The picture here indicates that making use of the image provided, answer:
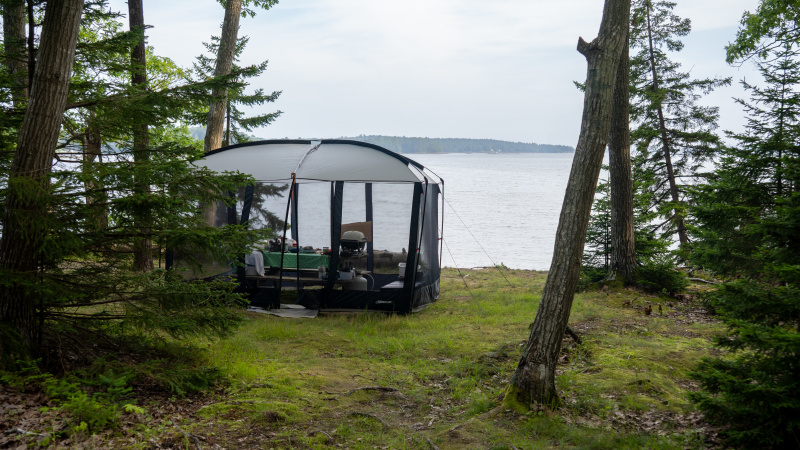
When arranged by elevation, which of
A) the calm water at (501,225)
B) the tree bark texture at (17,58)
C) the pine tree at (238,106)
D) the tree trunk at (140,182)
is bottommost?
the calm water at (501,225)

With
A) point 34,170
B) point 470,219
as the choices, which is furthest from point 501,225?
point 34,170

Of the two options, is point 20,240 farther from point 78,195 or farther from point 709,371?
point 709,371

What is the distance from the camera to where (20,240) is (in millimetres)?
3900

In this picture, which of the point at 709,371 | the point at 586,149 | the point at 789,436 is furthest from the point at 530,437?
the point at 586,149

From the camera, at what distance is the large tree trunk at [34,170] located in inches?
148

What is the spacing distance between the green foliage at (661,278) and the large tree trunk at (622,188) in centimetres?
17

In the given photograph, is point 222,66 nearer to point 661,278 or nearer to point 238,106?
point 238,106

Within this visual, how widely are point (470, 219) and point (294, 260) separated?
67.2 feet

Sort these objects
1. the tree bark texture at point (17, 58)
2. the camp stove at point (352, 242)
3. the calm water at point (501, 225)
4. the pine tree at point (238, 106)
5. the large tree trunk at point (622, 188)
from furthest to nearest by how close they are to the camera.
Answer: the calm water at point (501, 225)
the pine tree at point (238, 106)
the large tree trunk at point (622, 188)
the camp stove at point (352, 242)
the tree bark texture at point (17, 58)

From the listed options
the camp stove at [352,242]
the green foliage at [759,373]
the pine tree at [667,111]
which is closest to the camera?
the green foliage at [759,373]

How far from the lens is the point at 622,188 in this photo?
8.73m

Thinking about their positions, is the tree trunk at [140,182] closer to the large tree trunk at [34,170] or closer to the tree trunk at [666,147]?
the large tree trunk at [34,170]

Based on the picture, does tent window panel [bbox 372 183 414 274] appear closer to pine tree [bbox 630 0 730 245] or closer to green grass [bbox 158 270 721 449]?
green grass [bbox 158 270 721 449]

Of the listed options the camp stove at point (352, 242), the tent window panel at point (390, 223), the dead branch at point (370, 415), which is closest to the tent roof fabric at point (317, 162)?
the tent window panel at point (390, 223)
